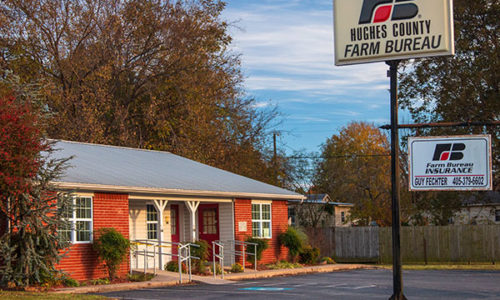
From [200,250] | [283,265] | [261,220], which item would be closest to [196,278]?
[200,250]

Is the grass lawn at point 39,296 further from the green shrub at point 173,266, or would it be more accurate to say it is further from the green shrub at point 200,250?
the green shrub at point 173,266

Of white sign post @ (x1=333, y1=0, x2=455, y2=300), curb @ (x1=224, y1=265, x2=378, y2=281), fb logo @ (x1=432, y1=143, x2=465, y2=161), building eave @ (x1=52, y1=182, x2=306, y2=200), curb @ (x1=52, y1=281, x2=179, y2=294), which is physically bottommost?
curb @ (x1=224, y1=265, x2=378, y2=281)

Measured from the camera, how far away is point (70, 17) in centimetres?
3569

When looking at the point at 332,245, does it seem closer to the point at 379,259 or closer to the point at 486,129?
the point at 379,259

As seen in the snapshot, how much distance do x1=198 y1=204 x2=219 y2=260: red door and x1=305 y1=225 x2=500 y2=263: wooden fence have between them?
10.4m

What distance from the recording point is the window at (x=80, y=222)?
20559 millimetres

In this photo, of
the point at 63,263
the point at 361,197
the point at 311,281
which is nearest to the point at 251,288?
the point at 311,281

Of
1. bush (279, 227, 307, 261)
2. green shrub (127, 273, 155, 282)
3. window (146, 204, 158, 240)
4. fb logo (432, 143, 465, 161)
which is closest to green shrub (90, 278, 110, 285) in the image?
green shrub (127, 273, 155, 282)

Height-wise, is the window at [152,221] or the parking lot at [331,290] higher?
the window at [152,221]

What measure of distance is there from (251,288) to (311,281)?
332 centimetres

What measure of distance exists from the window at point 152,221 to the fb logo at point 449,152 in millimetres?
15359

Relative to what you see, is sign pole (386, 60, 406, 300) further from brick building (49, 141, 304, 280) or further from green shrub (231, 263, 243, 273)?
green shrub (231, 263, 243, 273)

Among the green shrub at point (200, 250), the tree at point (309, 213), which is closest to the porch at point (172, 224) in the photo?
the green shrub at point (200, 250)

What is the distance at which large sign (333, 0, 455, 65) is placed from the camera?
12781 millimetres
